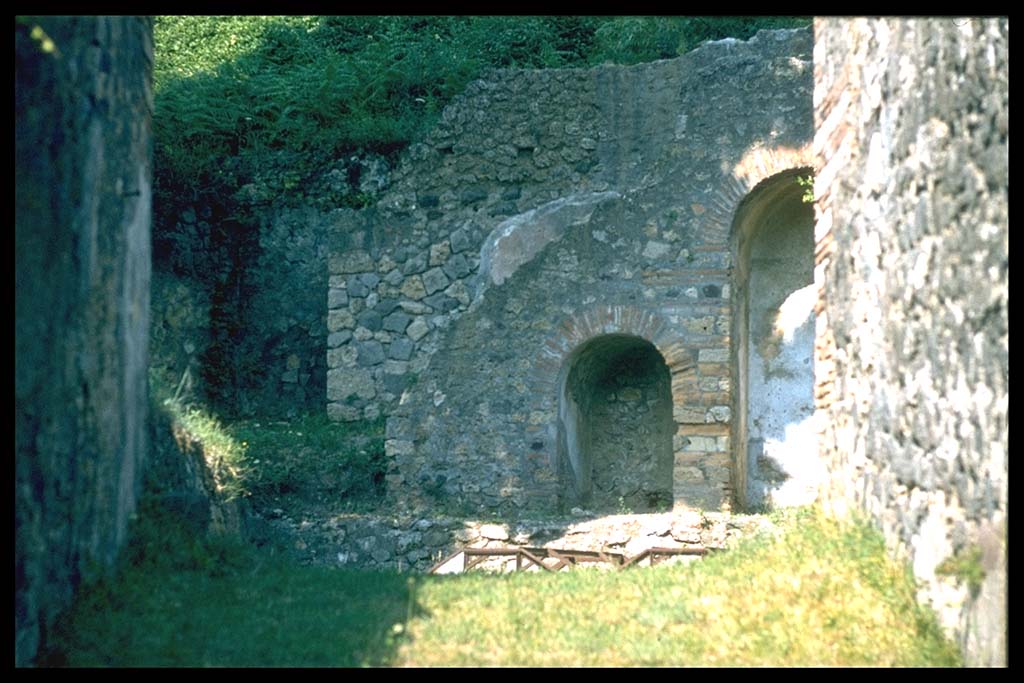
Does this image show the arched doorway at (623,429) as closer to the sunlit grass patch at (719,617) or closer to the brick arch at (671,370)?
the brick arch at (671,370)

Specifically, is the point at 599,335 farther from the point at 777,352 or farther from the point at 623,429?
the point at 777,352

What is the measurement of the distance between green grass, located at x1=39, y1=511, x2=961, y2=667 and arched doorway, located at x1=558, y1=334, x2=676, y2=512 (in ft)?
20.1

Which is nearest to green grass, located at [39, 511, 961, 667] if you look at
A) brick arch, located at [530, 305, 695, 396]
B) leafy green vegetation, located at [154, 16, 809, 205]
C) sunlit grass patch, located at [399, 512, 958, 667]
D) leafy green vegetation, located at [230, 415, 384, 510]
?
sunlit grass patch, located at [399, 512, 958, 667]

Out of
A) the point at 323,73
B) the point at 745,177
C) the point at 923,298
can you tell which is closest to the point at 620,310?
the point at 745,177

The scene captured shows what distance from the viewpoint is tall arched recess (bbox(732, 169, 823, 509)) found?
1330 centimetres

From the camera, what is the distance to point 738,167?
12578 mm

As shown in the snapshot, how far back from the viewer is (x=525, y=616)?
637cm

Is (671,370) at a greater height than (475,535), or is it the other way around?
(671,370)

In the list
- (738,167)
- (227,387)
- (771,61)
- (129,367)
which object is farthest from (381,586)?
(227,387)

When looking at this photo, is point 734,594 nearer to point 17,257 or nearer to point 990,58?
point 990,58

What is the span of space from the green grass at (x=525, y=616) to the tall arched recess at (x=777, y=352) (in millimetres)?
6217

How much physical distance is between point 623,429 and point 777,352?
1.71 meters

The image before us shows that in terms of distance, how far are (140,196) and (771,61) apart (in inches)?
300

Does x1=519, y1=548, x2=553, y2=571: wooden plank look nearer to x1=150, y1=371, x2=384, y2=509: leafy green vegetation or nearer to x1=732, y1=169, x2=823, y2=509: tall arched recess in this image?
x1=150, y1=371, x2=384, y2=509: leafy green vegetation
